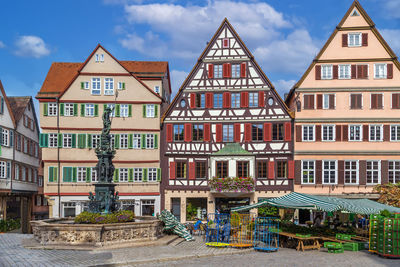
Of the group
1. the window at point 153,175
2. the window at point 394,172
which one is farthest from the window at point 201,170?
the window at point 394,172

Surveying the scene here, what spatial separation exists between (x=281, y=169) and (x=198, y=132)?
23.3 feet

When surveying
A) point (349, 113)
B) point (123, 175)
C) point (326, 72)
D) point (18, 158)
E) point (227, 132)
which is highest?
point (326, 72)

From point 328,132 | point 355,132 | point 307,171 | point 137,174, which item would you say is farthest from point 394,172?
point 137,174

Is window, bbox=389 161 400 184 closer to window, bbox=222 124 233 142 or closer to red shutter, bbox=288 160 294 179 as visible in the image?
red shutter, bbox=288 160 294 179

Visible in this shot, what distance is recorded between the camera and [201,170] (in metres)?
39.1

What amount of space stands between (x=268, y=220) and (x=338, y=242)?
4.62 meters

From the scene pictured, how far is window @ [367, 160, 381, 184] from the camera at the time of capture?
37562 mm

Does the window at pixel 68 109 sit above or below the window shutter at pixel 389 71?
below

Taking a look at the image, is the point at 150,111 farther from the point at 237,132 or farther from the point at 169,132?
the point at 237,132

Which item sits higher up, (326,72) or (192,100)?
(326,72)

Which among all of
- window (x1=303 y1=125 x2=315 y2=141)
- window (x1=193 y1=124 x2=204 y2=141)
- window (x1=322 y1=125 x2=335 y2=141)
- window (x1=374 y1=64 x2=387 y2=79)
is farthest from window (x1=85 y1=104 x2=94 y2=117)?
window (x1=374 y1=64 x2=387 y2=79)

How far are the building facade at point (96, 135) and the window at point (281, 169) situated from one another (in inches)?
366

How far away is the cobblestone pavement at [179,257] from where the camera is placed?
17.8 metres

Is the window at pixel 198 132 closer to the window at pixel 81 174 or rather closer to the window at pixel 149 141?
the window at pixel 149 141
